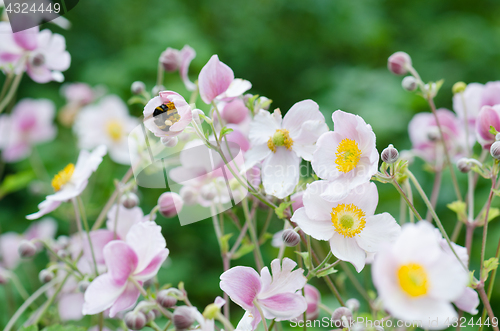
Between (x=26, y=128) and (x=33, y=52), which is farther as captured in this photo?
(x=26, y=128)

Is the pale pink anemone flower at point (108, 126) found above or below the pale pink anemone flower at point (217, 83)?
A: below

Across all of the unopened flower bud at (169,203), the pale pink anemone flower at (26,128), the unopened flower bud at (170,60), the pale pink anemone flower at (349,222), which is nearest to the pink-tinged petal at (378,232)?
the pale pink anemone flower at (349,222)

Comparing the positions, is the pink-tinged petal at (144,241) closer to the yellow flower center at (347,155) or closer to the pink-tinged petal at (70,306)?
the yellow flower center at (347,155)

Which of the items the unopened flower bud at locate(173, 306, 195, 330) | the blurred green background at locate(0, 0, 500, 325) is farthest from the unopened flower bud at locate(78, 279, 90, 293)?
the blurred green background at locate(0, 0, 500, 325)

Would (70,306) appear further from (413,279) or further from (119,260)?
(413,279)

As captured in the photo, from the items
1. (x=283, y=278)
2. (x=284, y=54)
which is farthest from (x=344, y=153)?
(x=284, y=54)
